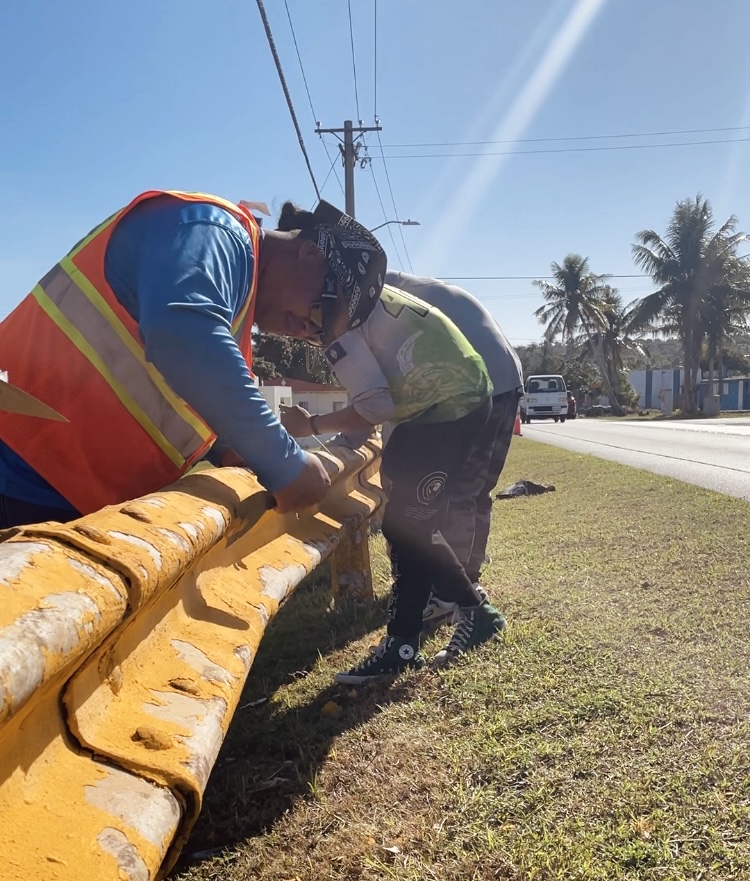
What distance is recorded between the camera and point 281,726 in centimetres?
275

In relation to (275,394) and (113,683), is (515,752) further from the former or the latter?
(275,394)

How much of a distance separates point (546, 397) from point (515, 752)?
36.0 metres

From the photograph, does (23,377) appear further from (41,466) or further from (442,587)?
(442,587)

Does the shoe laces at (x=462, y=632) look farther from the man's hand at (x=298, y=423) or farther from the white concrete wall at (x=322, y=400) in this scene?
the white concrete wall at (x=322, y=400)

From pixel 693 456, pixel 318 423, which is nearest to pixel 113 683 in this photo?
pixel 318 423

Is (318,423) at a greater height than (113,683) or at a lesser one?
greater

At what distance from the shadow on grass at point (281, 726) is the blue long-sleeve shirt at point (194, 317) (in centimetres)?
97

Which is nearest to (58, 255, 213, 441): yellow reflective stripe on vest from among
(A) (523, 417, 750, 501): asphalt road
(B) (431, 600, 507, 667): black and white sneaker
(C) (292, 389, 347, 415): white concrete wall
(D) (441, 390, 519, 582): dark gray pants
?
(D) (441, 390, 519, 582): dark gray pants

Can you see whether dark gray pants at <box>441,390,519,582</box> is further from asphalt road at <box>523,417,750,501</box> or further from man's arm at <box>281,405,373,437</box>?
asphalt road at <box>523,417,750,501</box>

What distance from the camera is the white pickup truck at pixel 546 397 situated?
3744 cm

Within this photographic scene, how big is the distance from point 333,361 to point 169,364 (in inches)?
56.1

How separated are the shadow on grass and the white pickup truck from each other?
112ft

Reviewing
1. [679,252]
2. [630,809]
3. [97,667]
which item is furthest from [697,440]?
[679,252]

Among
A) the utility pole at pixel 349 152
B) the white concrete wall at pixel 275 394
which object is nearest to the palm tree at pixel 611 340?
the utility pole at pixel 349 152
